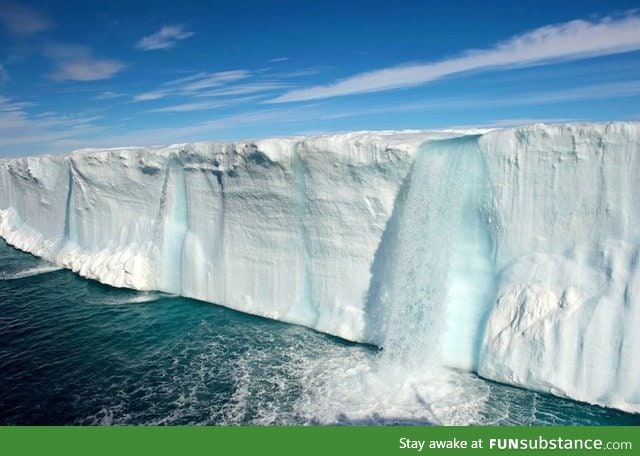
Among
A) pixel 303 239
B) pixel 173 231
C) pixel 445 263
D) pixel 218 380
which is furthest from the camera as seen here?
pixel 173 231

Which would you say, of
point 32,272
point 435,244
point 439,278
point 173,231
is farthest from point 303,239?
point 32,272

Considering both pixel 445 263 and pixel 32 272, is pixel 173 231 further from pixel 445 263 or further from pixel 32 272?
pixel 445 263

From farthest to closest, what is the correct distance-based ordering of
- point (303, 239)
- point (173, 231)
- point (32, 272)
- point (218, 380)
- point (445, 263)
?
point (32, 272)
point (173, 231)
point (303, 239)
point (445, 263)
point (218, 380)

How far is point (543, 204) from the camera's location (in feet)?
30.3

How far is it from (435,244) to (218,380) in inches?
234

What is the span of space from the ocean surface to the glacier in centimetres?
58

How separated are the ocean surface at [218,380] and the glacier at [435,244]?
0.58 m

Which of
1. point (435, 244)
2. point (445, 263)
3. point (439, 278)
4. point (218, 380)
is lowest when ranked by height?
point (218, 380)

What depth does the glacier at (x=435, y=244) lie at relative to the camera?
27.9 feet

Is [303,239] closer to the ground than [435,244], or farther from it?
closer to the ground

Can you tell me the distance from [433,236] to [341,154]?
3168 mm

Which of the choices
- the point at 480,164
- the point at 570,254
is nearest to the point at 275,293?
the point at 480,164

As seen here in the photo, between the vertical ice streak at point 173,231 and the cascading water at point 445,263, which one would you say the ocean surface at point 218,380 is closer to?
the cascading water at point 445,263

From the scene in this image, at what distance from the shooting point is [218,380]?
10.1 m
